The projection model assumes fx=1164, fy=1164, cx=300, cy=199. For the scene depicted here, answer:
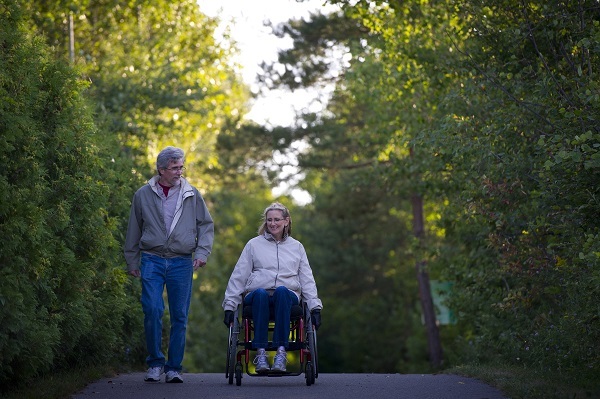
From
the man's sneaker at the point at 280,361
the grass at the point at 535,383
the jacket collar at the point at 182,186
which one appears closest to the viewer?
the grass at the point at 535,383

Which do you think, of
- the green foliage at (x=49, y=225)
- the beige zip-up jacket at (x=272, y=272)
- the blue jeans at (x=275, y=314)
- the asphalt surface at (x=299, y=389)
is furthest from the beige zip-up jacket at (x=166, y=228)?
the asphalt surface at (x=299, y=389)

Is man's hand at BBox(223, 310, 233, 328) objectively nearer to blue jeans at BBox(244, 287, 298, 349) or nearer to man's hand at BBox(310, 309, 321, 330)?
blue jeans at BBox(244, 287, 298, 349)

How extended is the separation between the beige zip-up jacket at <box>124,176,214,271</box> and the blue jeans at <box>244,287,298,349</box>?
68 cm

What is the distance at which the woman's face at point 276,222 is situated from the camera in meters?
10.7

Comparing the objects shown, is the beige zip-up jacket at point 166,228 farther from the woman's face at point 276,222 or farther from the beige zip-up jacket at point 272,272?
the woman's face at point 276,222

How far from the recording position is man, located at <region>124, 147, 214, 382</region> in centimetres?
1040

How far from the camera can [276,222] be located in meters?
10.7

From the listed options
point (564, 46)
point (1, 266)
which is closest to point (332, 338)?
point (564, 46)

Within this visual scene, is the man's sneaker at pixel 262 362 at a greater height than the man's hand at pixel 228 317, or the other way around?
the man's hand at pixel 228 317

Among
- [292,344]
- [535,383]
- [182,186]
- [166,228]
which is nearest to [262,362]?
[292,344]

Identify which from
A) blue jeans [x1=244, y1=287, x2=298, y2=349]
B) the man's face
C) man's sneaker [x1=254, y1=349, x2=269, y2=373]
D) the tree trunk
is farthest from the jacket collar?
the tree trunk

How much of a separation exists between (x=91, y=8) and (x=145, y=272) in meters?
20.9

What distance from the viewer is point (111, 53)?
27922 millimetres

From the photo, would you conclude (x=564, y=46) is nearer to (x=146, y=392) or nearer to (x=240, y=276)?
(x=240, y=276)
